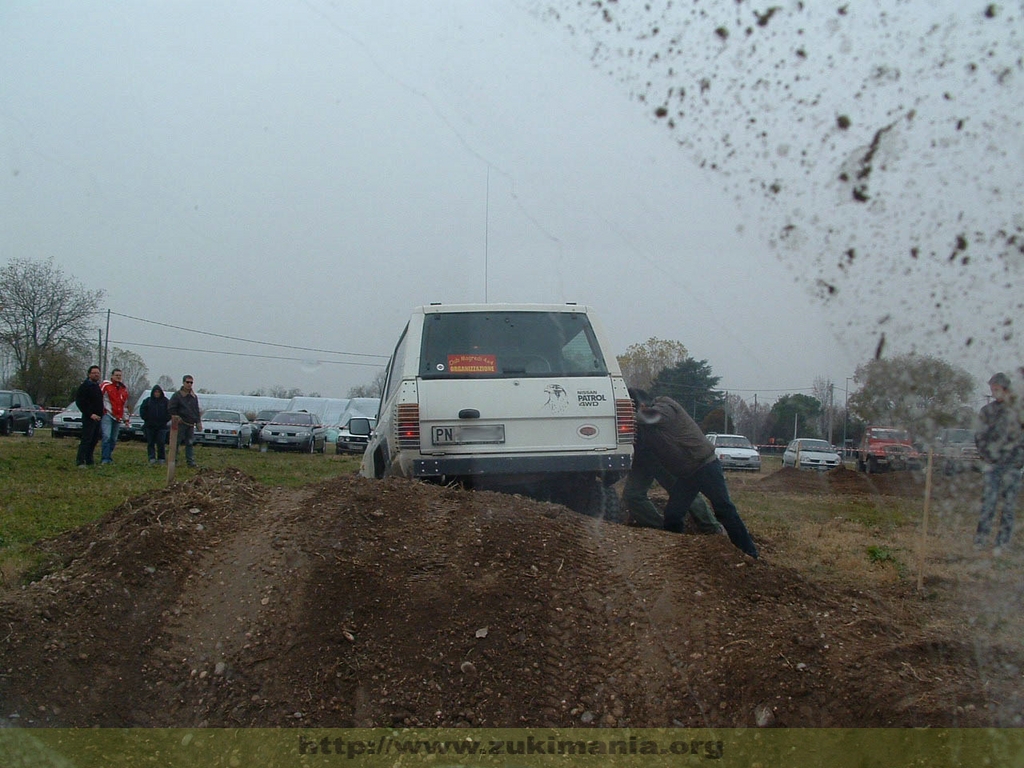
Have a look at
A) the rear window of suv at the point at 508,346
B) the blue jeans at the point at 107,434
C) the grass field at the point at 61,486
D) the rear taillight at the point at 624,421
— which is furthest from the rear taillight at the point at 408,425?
the blue jeans at the point at 107,434

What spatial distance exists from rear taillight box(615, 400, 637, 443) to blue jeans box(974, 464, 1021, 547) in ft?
8.78

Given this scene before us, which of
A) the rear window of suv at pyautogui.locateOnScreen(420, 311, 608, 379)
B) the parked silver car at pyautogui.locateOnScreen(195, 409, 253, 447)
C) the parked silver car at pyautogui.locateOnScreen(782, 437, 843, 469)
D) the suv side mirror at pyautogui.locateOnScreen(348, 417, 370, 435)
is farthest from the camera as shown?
the parked silver car at pyautogui.locateOnScreen(782, 437, 843, 469)

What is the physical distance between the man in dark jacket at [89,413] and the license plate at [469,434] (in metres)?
7.97

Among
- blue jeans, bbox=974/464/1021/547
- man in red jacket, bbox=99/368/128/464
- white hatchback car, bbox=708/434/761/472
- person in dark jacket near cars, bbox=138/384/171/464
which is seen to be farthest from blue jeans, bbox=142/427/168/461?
white hatchback car, bbox=708/434/761/472

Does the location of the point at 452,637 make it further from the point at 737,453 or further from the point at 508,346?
the point at 737,453

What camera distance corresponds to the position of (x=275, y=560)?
470cm

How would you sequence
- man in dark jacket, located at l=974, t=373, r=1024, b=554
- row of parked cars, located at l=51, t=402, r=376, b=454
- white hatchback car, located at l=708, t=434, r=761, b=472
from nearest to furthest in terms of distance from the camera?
man in dark jacket, located at l=974, t=373, r=1024, b=554 < row of parked cars, located at l=51, t=402, r=376, b=454 < white hatchback car, located at l=708, t=434, r=761, b=472

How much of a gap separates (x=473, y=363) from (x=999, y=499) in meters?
3.85

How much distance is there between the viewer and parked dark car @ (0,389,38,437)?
93.4 ft

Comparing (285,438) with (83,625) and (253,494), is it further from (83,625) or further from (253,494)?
(83,625)

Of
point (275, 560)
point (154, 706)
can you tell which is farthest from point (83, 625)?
point (275, 560)

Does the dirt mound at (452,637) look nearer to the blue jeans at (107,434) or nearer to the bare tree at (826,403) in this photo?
the bare tree at (826,403)

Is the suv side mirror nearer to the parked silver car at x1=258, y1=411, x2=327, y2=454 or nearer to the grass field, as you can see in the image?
the grass field

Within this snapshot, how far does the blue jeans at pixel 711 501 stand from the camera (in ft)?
22.2
